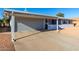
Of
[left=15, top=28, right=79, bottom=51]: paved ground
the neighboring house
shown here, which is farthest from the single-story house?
[left=15, top=28, right=79, bottom=51]: paved ground

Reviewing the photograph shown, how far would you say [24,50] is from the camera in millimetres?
10539

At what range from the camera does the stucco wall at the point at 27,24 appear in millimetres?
20047

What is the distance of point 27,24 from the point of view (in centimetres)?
2094

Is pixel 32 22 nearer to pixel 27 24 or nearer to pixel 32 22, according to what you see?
pixel 32 22

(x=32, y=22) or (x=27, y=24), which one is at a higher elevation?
(x=32, y=22)

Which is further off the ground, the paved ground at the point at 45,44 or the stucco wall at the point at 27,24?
the stucco wall at the point at 27,24

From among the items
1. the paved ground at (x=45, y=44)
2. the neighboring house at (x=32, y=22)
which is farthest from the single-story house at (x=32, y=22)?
the paved ground at (x=45, y=44)

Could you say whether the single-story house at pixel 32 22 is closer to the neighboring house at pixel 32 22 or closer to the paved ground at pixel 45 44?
the neighboring house at pixel 32 22

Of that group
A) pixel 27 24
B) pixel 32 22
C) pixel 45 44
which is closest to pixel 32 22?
pixel 32 22
